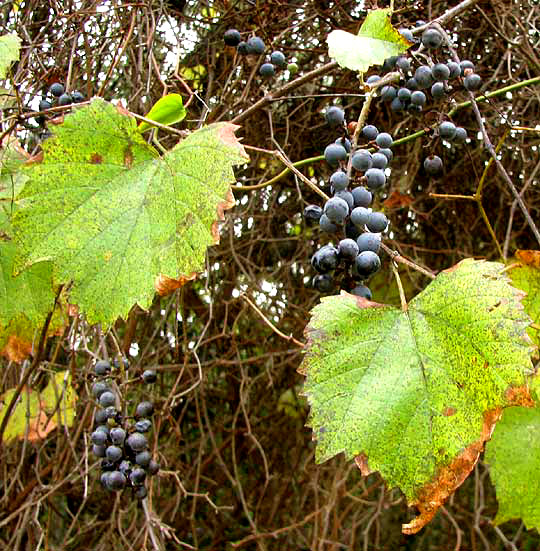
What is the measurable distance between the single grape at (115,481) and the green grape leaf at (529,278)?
2.45 feet

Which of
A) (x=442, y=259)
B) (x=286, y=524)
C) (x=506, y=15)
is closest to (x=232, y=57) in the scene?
(x=506, y=15)

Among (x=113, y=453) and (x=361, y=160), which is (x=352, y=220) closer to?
(x=361, y=160)

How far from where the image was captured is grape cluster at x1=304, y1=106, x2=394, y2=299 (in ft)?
2.36

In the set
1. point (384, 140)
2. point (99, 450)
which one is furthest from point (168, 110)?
point (99, 450)

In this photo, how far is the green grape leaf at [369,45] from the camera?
32.5 inches

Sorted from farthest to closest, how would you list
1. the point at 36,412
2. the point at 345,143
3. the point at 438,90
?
the point at 36,412, the point at 438,90, the point at 345,143

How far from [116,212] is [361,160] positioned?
0.99 feet

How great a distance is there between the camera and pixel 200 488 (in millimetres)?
2029

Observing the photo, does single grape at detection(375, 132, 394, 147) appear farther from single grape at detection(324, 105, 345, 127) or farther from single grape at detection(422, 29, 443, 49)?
single grape at detection(422, 29, 443, 49)

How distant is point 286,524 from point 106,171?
152cm

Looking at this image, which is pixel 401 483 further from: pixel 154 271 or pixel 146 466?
pixel 146 466

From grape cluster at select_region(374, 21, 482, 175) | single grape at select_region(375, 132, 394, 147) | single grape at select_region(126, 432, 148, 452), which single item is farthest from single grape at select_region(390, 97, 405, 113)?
single grape at select_region(126, 432, 148, 452)

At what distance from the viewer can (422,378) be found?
0.71 m

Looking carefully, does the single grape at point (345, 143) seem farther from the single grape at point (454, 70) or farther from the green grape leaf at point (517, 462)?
the green grape leaf at point (517, 462)
